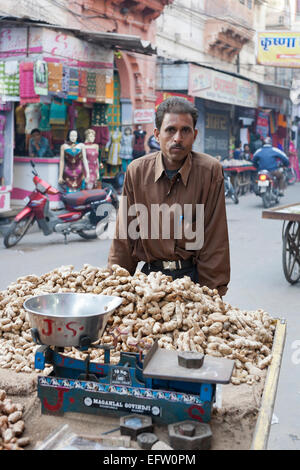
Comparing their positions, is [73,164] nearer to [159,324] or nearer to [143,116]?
[143,116]

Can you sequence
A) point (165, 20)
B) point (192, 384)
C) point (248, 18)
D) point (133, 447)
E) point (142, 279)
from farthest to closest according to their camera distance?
point (248, 18), point (165, 20), point (142, 279), point (192, 384), point (133, 447)

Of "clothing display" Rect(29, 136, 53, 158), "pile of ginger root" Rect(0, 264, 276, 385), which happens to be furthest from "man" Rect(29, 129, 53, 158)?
"pile of ginger root" Rect(0, 264, 276, 385)

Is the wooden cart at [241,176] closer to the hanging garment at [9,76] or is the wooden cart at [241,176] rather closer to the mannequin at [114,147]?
the mannequin at [114,147]

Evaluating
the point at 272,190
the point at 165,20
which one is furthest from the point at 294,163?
the point at 272,190

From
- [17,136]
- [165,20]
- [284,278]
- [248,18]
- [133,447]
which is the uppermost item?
[248,18]

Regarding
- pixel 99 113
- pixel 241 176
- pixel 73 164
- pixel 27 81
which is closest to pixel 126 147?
pixel 99 113

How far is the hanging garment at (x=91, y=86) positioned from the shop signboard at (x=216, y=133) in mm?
9874

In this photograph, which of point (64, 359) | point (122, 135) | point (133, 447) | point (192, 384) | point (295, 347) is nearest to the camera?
point (133, 447)

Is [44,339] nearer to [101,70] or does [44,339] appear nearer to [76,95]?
[76,95]

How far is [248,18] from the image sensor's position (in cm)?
2786

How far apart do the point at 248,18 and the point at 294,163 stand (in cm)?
Answer: 707

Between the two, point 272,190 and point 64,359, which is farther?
point 272,190

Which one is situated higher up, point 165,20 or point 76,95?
point 165,20

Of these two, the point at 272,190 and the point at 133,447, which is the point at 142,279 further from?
the point at 272,190
